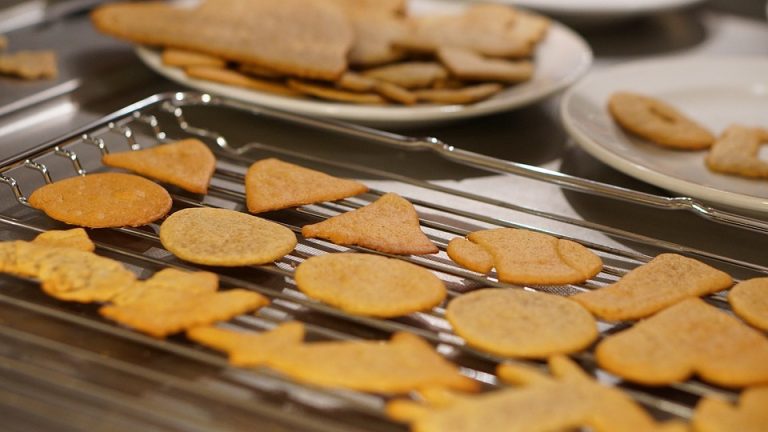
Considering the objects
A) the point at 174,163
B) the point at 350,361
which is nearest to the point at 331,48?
the point at 174,163

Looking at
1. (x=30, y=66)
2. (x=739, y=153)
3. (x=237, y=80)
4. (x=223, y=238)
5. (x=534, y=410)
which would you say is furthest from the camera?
(x=30, y=66)

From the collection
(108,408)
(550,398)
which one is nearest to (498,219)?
(550,398)

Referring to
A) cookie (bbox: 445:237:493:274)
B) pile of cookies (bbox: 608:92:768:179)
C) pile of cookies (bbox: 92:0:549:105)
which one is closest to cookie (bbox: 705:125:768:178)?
pile of cookies (bbox: 608:92:768:179)

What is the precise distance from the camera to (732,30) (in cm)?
179

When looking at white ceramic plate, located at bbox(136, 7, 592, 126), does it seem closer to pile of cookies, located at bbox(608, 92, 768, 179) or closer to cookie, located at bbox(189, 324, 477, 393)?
pile of cookies, located at bbox(608, 92, 768, 179)

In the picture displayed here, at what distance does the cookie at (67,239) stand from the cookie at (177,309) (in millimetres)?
91

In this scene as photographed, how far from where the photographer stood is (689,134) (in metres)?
1.09

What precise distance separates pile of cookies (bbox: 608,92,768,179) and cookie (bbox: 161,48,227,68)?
541 millimetres

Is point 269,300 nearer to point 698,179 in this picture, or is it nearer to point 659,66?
point 698,179

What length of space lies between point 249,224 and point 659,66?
0.76m

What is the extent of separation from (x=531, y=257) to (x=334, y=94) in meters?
0.44

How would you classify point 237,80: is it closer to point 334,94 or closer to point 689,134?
point 334,94

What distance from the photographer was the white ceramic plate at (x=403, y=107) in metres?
1.10

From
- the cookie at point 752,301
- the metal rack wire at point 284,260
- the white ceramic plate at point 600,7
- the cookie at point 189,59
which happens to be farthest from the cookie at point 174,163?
the white ceramic plate at point 600,7
